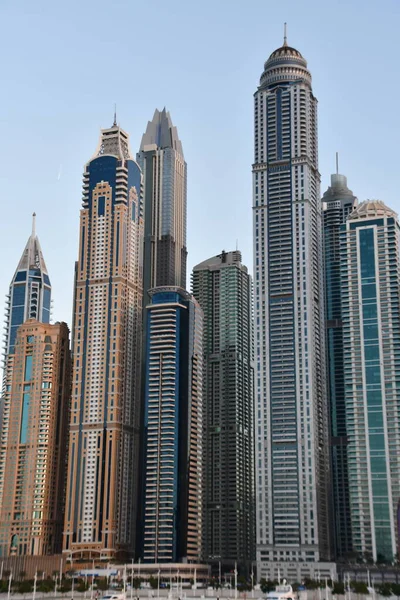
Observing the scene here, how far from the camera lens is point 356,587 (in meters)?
128

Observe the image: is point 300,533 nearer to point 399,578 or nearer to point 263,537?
point 263,537

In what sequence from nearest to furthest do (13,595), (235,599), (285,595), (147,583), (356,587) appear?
(285,595) → (235,599) → (13,595) → (356,587) → (147,583)

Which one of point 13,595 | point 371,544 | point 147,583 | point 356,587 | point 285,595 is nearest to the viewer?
point 285,595

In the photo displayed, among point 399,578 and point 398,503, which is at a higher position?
point 398,503

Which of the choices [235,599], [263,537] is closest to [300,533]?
[263,537]

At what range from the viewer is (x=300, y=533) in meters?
197

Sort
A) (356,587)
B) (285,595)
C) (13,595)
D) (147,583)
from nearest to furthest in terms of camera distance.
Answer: (285,595) → (13,595) → (356,587) → (147,583)

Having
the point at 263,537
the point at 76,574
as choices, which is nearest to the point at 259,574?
the point at 263,537

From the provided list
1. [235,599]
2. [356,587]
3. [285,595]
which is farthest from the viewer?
[356,587]

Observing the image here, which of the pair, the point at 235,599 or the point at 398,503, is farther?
the point at 398,503

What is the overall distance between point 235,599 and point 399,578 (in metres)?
93.1

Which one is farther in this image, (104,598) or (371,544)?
(371,544)

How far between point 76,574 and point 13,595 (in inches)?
3366

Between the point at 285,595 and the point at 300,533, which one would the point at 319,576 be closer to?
the point at 300,533
